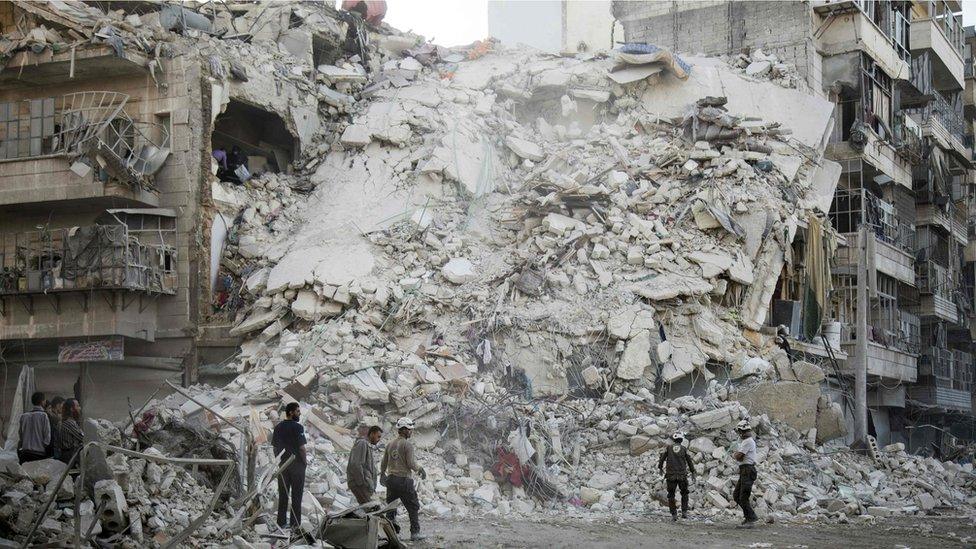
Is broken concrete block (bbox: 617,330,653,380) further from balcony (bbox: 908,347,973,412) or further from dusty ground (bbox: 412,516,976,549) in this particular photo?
balcony (bbox: 908,347,973,412)

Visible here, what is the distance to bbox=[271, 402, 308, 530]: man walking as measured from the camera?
30.0 ft

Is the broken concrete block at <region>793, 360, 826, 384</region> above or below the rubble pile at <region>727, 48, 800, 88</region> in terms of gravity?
below

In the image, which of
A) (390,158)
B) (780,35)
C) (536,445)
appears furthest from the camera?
(780,35)

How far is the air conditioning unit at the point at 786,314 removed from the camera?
20297 mm

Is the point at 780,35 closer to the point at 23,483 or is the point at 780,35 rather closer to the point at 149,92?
the point at 149,92

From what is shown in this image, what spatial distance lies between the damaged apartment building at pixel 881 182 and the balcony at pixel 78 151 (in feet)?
41.1

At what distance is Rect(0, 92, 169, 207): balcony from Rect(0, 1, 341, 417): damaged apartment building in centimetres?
3

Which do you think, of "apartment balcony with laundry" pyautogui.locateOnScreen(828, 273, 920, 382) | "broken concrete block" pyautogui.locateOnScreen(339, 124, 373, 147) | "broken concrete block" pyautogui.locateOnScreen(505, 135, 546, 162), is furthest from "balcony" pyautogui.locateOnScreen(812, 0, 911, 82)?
"broken concrete block" pyautogui.locateOnScreen(339, 124, 373, 147)

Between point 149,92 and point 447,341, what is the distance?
25.7 feet

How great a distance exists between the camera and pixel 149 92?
1959cm

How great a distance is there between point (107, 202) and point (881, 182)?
760 inches

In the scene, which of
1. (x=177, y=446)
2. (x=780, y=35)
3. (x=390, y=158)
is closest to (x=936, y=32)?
(x=780, y=35)

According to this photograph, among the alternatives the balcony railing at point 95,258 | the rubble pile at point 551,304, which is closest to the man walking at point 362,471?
the rubble pile at point 551,304

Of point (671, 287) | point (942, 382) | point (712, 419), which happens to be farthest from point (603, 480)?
point (942, 382)
